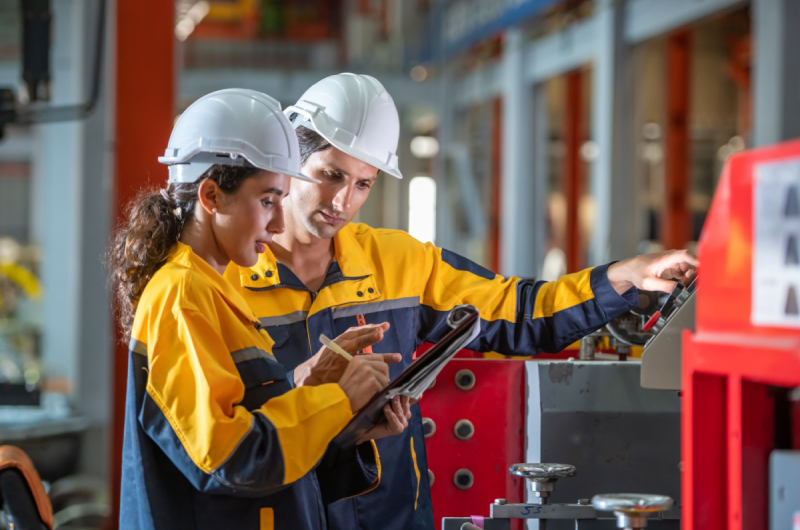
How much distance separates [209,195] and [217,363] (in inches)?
13.4

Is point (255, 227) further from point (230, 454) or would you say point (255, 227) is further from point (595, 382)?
point (595, 382)

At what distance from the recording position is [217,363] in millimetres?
1421

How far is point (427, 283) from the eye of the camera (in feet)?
7.42

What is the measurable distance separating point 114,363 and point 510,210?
4.45 meters

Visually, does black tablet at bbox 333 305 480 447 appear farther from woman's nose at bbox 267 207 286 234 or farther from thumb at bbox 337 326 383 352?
woman's nose at bbox 267 207 286 234

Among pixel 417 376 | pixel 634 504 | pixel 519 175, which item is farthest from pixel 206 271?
pixel 519 175

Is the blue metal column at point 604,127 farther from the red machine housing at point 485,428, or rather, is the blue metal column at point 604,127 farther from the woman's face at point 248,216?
the woman's face at point 248,216

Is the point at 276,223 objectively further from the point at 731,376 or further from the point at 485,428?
the point at 485,428

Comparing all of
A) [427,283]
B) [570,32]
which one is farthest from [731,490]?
[570,32]

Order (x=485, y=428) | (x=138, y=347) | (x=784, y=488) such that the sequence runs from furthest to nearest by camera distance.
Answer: (x=485, y=428), (x=138, y=347), (x=784, y=488)

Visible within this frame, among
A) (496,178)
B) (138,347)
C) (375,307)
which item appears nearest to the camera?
(138,347)

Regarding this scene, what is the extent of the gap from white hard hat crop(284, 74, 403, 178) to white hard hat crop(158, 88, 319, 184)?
Result: 422 millimetres

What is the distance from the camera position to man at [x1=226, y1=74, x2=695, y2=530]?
2029mm

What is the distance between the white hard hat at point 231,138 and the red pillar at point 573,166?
6988 millimetres
